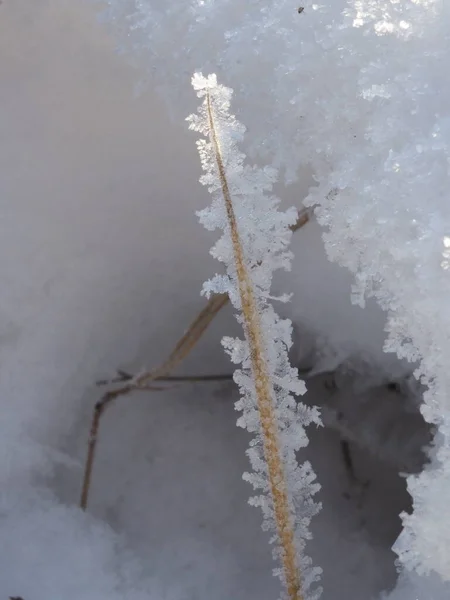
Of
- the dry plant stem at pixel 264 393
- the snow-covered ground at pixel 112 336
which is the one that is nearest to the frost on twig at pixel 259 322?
the dry plant stem at pixel 264 393

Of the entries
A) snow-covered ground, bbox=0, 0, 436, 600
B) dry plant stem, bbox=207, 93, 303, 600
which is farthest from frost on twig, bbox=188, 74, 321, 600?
snow-covered ground, bbox=0, 0, 436, 600

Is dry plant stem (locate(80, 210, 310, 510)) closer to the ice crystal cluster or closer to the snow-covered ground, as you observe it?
the snow-covered ground

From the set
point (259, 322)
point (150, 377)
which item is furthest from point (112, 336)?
point (259, 322)

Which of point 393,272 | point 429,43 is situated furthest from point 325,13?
point 393,272

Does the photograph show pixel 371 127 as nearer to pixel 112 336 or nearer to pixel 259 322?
pixel 259 322

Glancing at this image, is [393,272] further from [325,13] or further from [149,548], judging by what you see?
[149,548]
